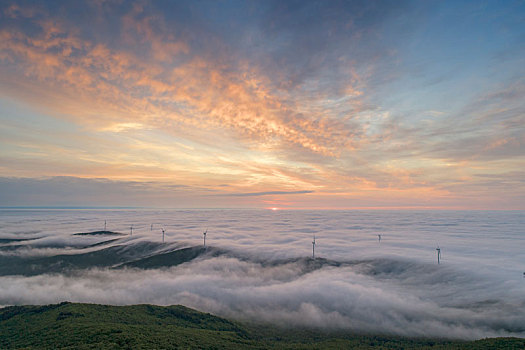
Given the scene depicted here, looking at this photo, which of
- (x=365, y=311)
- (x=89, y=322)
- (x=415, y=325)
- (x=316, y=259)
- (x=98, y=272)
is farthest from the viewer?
(x=316, y=259)

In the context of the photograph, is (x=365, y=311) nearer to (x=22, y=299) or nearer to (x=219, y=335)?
(x=219, y=335)

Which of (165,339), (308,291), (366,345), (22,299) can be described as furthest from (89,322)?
(308,291)

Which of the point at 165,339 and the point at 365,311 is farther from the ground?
the point at 165,339

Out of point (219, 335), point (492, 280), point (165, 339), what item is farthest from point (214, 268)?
point (492, 280)

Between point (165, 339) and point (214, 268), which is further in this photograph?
point (214, 268)

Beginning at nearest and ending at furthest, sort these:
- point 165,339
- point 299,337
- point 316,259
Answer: point 165,339 < point 299,337 < point 316,259

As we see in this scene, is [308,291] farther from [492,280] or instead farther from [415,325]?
[492,280]
